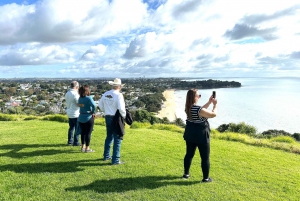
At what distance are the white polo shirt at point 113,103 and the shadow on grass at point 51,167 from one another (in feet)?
4.60

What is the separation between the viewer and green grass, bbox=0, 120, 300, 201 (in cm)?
498

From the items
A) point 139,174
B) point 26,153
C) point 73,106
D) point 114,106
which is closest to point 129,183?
point 139,174

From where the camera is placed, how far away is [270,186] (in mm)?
5648

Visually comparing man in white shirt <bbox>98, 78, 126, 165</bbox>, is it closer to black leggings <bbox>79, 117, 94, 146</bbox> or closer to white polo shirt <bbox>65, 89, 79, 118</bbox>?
black leggings <bbox>79, 117, 94, 146</bbox>

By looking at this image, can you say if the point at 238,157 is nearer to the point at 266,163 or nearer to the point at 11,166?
the point at 266,163

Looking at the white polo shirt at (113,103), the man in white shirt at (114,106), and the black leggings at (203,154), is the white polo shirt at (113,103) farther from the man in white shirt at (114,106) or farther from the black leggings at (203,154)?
the black leggings at (203,154)

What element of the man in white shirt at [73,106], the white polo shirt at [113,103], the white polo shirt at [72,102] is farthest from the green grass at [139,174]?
the white polo shirt at [113,103]

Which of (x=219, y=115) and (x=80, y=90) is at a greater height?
(x=80, y=90)

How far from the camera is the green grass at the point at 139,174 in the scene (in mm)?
4977

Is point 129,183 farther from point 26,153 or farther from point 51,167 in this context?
point 26,153

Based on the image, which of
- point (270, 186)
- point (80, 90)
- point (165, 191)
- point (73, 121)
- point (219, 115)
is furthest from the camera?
point (219, 115)

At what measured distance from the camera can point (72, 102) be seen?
7867 mm

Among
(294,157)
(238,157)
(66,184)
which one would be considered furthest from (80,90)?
(294,157)

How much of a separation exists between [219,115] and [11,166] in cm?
4514
